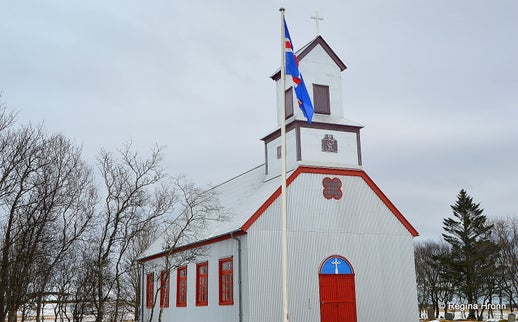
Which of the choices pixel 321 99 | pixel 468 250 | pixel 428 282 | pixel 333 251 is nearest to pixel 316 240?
pixel 333 251

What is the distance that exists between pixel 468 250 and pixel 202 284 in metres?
35.6

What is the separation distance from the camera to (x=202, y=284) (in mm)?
30641

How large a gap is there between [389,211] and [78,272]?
22.1 meters

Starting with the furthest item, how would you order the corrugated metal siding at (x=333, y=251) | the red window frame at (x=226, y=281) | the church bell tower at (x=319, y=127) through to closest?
1. the church bell tower at (x=319, y=127)
2. the red window frame at (x=226, y=281)
3. the corrugated metal siding at (x=333, y=251)

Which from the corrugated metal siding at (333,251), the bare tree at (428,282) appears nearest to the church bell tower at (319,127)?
the corrugated metal siding at (333,251)

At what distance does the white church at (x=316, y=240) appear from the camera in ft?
86.0

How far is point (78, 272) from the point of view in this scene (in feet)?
130

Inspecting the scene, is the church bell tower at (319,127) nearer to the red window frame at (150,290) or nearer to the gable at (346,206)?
the gable at (346,206)

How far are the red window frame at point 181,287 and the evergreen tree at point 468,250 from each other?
32.6 meters

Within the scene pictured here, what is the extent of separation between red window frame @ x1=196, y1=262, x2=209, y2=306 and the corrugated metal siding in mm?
5016

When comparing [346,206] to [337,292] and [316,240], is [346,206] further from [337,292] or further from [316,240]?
[337,292]

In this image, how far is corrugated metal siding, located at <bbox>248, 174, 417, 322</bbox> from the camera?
26031mm

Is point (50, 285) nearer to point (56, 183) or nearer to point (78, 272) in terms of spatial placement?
point (78, 272)

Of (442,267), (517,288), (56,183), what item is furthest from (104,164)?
(517,288)
